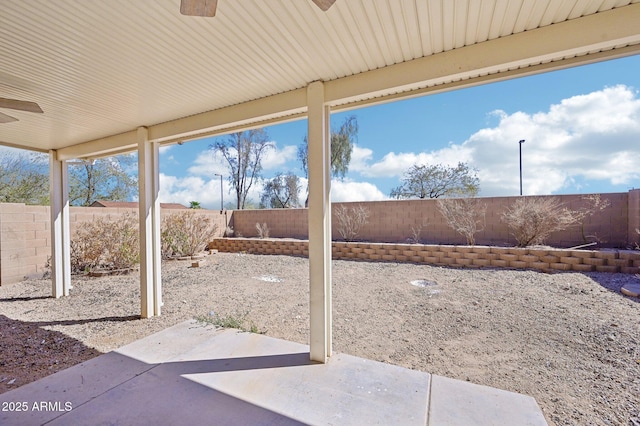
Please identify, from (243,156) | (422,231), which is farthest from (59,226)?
(243,156)

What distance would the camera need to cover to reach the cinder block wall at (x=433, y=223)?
252 inches

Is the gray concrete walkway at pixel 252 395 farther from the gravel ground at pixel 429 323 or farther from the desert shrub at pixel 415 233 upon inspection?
the desert shrub at pixel 415 233

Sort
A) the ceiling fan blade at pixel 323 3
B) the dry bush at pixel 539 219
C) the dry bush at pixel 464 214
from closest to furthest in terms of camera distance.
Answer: the ceiling fan blade at pixel 323 3, the dry bush at pixel 539 219, the dry bush at pixel 464 214

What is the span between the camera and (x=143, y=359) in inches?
108

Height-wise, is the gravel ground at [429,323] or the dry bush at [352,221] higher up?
the dry bush at [352,221]

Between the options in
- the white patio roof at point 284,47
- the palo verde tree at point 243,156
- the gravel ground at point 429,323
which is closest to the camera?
the white patio roof at point 284,47

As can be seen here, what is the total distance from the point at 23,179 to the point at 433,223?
1512 centimetres

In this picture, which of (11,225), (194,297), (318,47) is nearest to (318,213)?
(318,47)

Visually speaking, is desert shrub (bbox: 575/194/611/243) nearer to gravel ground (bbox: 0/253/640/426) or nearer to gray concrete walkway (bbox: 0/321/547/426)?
gravel ground (bbox: 0/253/640/426)

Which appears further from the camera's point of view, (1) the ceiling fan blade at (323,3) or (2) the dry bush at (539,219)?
(2) the dry bush at (539,219)

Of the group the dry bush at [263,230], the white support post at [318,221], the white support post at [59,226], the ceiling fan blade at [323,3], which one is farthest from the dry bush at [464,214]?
the white support post at [59,226]

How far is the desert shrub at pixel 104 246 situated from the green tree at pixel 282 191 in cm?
1229

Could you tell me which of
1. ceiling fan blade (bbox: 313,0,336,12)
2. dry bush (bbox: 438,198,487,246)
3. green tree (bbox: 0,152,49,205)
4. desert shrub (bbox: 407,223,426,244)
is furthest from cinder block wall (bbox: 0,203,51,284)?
dry bush (bbox: 438,198,487,246)

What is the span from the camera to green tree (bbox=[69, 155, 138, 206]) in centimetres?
1440
